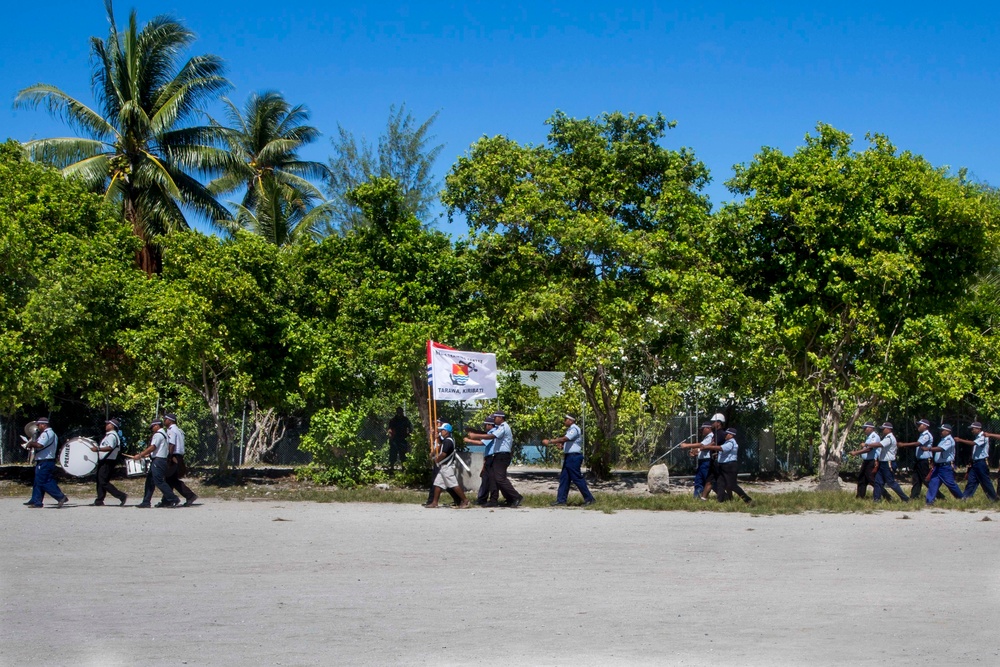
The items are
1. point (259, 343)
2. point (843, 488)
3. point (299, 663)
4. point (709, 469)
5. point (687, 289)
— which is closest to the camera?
point (299, 663)

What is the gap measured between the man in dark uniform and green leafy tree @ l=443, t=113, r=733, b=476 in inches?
125

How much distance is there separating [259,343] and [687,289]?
9434mm

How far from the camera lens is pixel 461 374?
18.5 meters

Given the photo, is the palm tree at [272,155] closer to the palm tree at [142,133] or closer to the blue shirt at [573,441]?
the palm tree at [142,133]

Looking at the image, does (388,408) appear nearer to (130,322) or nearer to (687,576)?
(130,322)

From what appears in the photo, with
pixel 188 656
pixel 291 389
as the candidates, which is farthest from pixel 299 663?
pixel 291 389

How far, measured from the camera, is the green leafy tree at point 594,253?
21.8 meters

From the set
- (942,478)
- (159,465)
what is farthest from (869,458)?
(159,465)

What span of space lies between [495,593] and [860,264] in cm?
1457

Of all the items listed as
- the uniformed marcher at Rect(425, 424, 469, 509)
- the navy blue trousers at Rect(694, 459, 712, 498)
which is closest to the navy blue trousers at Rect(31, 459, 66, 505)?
the uniformed marcher at Rect(425, 424, 469, 509)

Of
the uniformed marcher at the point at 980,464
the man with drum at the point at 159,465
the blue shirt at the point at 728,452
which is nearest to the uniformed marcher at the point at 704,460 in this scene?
the blue shirt at the point at 728,452

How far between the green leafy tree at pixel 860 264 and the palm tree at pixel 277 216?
18424mm

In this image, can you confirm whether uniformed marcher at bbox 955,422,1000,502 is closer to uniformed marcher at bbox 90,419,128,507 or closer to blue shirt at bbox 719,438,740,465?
blue shirt at bbox 719,438,740,465

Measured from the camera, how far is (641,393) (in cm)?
2483
